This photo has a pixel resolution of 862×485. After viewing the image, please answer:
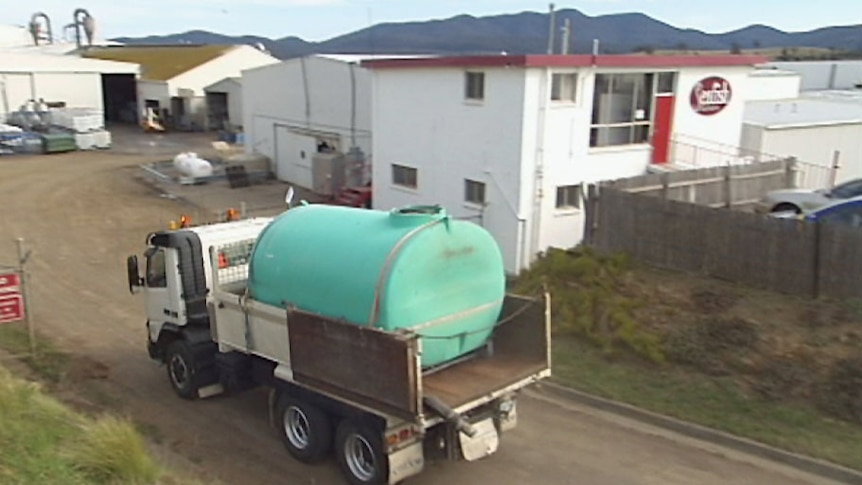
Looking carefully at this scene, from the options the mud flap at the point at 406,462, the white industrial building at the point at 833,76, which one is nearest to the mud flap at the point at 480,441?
the mud flap at the point at 406,462

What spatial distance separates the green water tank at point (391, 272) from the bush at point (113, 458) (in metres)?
2.49

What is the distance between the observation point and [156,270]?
11852mm

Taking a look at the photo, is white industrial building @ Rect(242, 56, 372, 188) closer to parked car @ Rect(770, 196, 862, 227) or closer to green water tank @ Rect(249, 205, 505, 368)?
parked car @ Rect(770, 196, 862, 227)

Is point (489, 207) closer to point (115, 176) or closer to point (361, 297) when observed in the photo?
point (361, 297)

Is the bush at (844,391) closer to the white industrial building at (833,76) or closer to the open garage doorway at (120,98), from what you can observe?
the white industrial building at (833,76)

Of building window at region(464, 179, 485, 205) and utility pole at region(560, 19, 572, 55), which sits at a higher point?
utility pole at region(560, 19, 572, 55)

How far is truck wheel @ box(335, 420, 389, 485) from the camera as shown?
8.84 m

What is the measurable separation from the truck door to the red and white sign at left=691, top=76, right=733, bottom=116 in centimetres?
1574

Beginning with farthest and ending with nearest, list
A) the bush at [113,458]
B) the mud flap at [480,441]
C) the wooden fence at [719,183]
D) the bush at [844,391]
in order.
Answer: the wooden fence at [719,183]
the bush at [844,391]
the mud flap at [480,441]
the bush at [113,458]

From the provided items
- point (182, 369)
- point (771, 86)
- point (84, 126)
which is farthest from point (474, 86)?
point (84, 126)

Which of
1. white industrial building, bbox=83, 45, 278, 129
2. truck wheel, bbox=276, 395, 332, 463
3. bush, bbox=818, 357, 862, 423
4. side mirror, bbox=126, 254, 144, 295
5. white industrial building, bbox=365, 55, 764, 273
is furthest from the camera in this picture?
white industrial building, bbox=83, 45, 278, 129

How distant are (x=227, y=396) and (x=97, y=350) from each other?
3660 mm

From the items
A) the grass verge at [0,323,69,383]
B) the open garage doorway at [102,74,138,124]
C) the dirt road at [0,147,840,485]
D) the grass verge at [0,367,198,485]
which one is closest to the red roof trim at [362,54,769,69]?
the dirt road at [0,147,840,485]

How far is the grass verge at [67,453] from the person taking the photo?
693 centimetres
